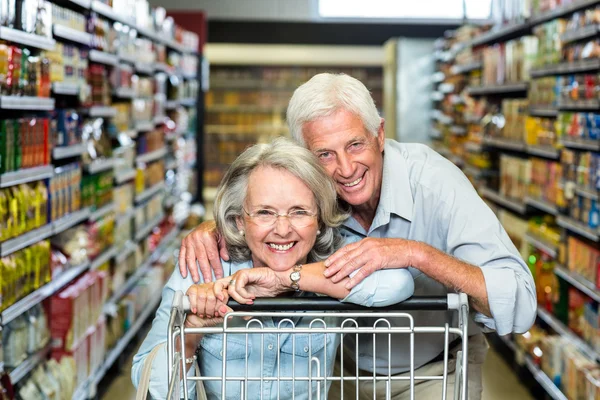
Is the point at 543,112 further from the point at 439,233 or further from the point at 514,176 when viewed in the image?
the point at 439,233

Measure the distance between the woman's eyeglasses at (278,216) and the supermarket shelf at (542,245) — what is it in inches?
145

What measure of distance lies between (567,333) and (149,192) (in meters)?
3.71

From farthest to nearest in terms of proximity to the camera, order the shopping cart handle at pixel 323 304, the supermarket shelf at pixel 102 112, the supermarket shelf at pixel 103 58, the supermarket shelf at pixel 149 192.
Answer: the supermarket shelf at pixel 149 192 < the supermarket shelf at pixel 103 58 < the supermarket shelf at pixel 102 112 < the shopping cart handle at pixel 323 304

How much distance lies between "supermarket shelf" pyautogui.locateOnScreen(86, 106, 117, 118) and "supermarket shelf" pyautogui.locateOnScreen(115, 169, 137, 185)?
1.36 feet

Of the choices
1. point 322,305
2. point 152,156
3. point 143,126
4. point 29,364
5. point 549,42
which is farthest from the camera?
point 152,156

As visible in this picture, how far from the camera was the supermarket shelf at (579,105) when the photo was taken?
15.9 feet

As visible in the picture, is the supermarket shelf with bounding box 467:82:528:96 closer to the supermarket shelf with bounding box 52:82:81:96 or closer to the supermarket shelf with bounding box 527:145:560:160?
the supermarket shelf with bounding box 527:145:560:160

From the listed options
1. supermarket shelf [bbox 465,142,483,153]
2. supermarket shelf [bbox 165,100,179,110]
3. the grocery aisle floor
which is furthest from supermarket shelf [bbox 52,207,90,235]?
supermarket shelf [bbox 465,142,483,153]

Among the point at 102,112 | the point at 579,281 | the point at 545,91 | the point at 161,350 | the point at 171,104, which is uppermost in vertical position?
the point at 171,104

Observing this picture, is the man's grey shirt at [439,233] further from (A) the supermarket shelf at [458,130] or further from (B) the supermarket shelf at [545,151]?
(A) the supermarket shelf at [458,130]

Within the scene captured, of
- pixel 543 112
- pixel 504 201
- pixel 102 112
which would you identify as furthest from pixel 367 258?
pixel 504 201

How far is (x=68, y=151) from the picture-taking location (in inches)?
188

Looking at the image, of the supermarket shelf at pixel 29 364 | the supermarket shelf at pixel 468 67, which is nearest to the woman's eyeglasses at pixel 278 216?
the supermarket shelf at pixel 29 364

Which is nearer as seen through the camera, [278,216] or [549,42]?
[278,216]
